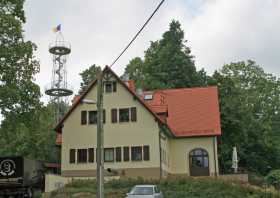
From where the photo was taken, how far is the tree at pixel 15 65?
34.1 metres

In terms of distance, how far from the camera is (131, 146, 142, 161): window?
43.6 m

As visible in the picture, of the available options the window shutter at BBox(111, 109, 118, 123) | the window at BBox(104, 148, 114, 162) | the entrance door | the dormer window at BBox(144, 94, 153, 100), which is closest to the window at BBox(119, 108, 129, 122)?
the window shutter at BBox(111, 109, 118, 123)

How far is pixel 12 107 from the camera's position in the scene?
35.0m

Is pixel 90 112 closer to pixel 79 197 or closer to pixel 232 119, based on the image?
pixel 79 197

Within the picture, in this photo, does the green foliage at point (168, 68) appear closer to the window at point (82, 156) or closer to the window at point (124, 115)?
the window at point (124, 115)

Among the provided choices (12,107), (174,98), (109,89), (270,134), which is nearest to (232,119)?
(174,98)

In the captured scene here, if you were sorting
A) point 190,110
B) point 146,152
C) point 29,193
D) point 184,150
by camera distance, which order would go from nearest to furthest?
point 29,193, point 146,152, point 184,150, point 190,110

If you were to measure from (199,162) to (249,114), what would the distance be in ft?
59.4

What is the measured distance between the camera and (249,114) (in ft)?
208

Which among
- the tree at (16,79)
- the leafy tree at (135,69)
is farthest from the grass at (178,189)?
the leafy tree at (135,69)

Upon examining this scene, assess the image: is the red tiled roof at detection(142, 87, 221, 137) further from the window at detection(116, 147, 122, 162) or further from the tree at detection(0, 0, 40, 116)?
the tree at detection(0, 0, 40, 116)

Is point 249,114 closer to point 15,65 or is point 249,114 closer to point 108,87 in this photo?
point 108,87

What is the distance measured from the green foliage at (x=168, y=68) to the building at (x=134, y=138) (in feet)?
56.6

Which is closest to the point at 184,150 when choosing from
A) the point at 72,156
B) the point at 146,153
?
the point at 146,153
